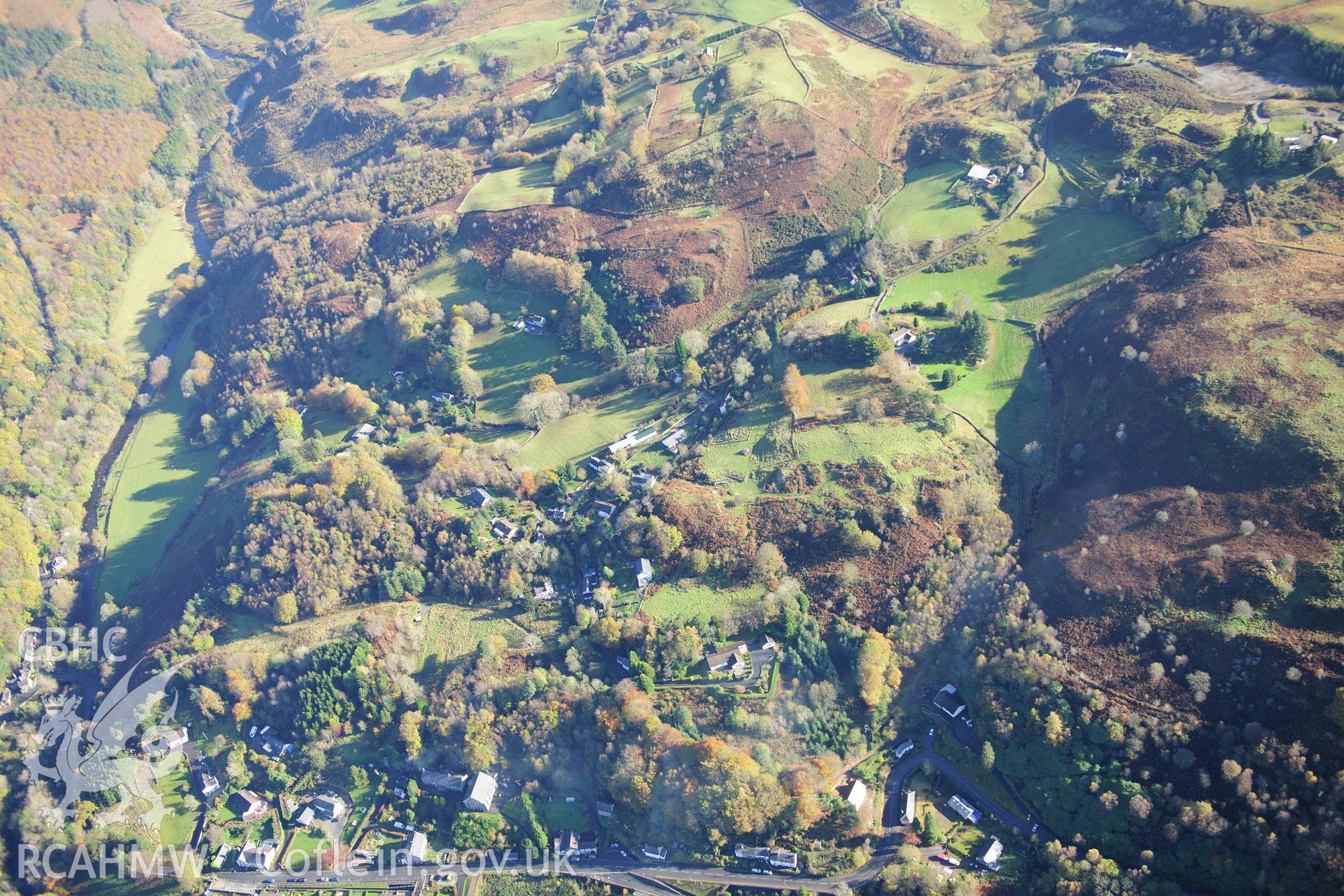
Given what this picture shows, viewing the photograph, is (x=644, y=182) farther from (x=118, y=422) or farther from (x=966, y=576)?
(x=118, y=422)

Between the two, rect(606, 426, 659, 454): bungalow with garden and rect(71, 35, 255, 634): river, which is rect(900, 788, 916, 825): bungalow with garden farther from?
rect(71, 35, 255, 634): river

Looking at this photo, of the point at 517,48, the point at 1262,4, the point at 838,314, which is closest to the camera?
the point at 838,314

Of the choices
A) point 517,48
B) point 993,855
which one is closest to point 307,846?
point 993,855

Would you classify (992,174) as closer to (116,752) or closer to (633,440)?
(633,440)

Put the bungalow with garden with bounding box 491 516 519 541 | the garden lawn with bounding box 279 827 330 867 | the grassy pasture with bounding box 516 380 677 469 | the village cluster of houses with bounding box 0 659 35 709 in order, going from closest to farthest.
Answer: the garden lawn with bounding box 279 827 330 867
the bungalow with garden with bounding box 491 516 519 541
the village cluster of houses with bounding box 0 659 35 709
the grassy pasture with bounding box 516 380 677 469

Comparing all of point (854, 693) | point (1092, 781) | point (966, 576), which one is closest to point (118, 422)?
point (854, 693)

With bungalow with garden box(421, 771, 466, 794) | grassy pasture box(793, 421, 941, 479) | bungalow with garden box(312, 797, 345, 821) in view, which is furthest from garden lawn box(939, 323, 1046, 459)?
bungalow with garden box(312, 797, 345, 821)
